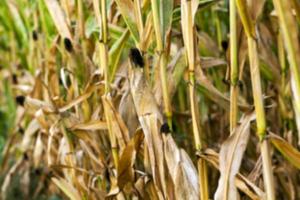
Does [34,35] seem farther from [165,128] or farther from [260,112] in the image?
[260,112]

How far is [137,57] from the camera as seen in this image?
100 cm

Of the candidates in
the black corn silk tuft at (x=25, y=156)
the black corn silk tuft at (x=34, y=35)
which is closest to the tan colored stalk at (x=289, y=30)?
the black corn silk tuft at (x=34, y=35)

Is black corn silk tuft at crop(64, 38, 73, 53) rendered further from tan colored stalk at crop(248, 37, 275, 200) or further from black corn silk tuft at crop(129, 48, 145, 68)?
tan colored stalk at crop(248, 37, 275, 200)

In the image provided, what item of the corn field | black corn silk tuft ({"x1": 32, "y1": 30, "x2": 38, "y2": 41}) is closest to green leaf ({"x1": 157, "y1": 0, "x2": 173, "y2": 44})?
the corn field

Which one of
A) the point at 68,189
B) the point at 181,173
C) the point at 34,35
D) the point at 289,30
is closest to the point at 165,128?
the point at 181,173

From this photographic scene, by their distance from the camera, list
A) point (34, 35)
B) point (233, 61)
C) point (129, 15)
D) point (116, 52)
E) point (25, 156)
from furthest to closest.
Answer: point (25, 156)
point (34, 35)
point (116, 52)
point (129, 15)
point (233, 61)

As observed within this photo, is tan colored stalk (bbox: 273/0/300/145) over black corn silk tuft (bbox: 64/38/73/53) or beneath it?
beneath

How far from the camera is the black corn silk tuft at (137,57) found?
100 centimetres

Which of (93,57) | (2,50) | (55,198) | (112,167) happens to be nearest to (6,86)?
(2,50)

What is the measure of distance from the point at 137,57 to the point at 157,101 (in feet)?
0.31

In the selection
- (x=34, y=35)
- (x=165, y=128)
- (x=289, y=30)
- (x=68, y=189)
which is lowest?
(x=68, y=189)

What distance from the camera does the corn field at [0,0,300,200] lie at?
927mm

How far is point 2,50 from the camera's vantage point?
2.25 m

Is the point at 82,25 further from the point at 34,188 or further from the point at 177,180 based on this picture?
the point at 34,188
